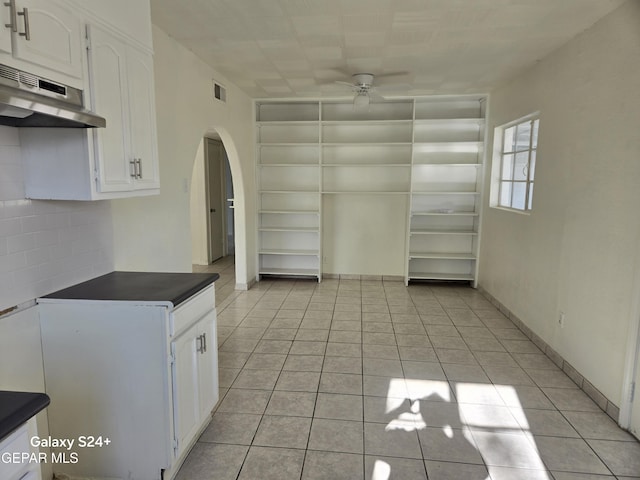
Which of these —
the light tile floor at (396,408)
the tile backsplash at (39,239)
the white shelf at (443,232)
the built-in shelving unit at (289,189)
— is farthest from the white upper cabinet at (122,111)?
the white shelf at (443,232)

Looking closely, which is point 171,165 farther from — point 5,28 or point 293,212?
point 293,212

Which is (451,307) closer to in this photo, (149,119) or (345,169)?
(345,169)

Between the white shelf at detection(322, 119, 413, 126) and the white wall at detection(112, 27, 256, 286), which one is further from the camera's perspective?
the white shelf at detection(322, 119, 413, 126)

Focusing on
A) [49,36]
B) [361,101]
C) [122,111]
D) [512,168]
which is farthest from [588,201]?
[49,36]

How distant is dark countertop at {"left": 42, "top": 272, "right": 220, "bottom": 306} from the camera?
1.85m

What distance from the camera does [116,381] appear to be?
1823 mm

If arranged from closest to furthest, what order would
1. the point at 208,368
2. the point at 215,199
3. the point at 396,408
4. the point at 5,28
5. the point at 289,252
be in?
the point at 5,28 < the point at 208,368 < the point at 396,408 < the point at 289,252 < the point at 215,199

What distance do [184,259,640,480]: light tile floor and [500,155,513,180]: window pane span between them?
171cm

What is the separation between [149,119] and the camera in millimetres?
2225

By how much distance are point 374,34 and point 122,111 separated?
2.01 meters

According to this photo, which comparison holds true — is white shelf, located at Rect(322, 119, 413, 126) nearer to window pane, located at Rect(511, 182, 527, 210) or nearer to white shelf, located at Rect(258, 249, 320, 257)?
window pane, located at Rect(511, 182, 527, 210)

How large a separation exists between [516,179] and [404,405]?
118 inches

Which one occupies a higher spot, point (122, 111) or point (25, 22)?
point (25, 22)

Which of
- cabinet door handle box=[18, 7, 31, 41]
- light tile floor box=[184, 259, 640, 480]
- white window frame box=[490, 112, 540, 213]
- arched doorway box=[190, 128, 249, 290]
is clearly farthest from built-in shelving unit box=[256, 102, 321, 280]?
cabinet door handle box=[18, 7, 31, 41]
